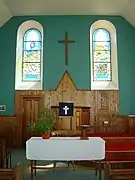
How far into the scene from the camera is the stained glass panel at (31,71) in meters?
11.7

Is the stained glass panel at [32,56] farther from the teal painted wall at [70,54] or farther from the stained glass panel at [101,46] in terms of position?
the stained glass panel at [101,46]

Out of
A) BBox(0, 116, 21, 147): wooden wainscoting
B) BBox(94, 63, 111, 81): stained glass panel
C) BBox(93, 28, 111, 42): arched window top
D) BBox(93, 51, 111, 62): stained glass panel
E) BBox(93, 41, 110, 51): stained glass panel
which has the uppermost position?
BBox(93, 28, 111, 42): arched window top

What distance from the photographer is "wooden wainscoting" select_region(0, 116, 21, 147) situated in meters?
11.1

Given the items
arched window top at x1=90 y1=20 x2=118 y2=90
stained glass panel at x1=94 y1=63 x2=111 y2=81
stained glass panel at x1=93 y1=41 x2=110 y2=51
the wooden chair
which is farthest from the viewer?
stained glass panel at x1=93 y1=41 x2=110 y2=51

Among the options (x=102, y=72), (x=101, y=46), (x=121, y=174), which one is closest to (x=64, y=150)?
(x=121, y=174)

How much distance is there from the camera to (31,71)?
11781 millimetres

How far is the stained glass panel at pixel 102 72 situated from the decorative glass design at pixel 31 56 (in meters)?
2.33

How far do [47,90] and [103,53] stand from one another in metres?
2.78

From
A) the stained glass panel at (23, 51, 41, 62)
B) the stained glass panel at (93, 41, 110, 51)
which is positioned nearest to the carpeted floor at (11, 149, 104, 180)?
the stained glass panel at (23, 51, 41, 62)

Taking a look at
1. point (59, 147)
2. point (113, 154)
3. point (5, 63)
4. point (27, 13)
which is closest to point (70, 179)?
point (59, 147)

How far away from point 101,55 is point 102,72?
714mm

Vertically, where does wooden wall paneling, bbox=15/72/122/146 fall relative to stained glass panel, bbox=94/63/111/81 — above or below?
below

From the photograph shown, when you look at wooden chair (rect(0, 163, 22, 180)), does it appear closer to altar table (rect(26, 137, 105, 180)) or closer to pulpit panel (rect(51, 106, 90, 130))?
altar table (rect(26, 137, 105, 180))

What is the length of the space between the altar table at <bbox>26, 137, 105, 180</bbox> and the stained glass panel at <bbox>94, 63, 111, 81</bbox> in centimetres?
646
